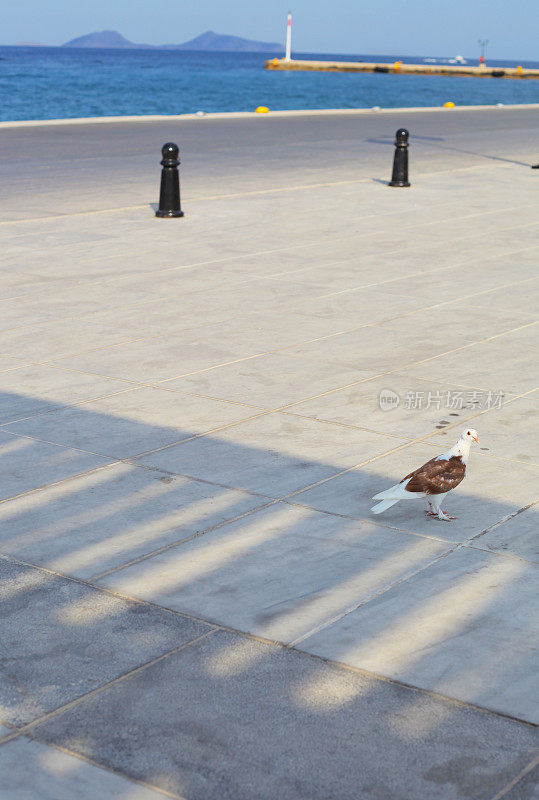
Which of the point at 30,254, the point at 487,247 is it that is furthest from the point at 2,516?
the point at 487,247

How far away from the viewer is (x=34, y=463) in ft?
19.5

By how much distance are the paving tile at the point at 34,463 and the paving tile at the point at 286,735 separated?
2052 mm

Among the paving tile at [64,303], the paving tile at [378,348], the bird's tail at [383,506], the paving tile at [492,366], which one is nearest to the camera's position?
the bird's tail at [383,506]

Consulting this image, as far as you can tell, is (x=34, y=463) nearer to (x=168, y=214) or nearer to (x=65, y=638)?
(x=65, y=638)

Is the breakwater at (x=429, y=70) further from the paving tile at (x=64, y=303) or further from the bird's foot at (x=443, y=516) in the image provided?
the bird's foot at (x=443, y=516)

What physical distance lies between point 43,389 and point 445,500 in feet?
10.2

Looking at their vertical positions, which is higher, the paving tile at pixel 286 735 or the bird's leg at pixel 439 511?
the bird's leg at pixel 439 511

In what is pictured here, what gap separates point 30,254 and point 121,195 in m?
5.05

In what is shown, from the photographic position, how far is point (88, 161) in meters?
21.6

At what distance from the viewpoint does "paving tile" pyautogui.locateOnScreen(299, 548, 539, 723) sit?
377cm

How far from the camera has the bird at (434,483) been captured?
16.7 ft

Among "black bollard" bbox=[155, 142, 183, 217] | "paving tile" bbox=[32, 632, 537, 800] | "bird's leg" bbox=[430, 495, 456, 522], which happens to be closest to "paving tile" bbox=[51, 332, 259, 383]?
"bird's leg" bbox=[430, 495, 456, 522]

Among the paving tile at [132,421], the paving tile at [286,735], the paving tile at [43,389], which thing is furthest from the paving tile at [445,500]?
the paving tile at [43,389]

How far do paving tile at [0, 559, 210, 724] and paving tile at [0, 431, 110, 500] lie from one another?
1103mm
